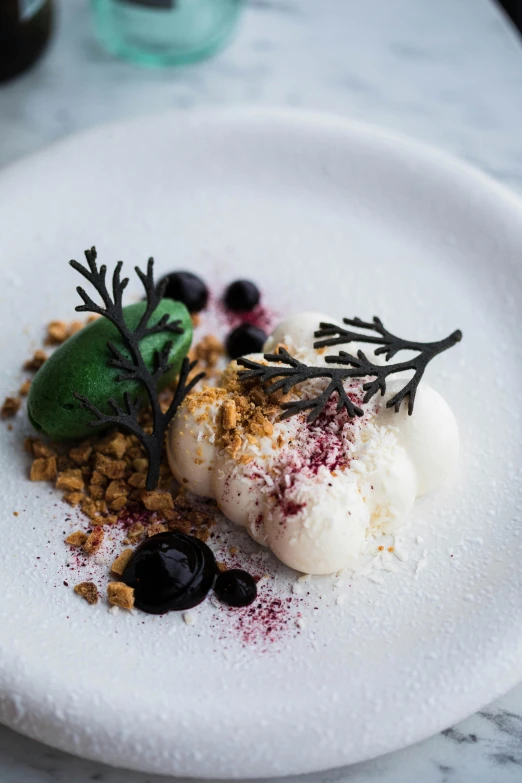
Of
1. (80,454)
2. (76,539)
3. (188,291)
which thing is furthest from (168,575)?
(188,291)

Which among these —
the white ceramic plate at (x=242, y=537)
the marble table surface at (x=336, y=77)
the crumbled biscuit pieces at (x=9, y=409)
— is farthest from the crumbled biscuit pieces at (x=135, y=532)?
the marble table surface at (x=336, y=77)

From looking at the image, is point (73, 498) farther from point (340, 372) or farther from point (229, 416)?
point (340, 372)

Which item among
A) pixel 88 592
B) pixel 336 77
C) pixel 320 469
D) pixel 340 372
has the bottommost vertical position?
pixel 88 592

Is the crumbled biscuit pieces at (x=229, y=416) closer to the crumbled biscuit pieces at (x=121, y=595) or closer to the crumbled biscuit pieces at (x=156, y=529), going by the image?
the crumbled biscuit pieces at (x=156, y=529)

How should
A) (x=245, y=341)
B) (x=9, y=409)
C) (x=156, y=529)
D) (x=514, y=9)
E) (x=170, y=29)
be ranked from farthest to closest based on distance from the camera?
(x=514, y=9), (x=170, y=29), (x=245, y=341), (x=9, y=409), (x=156, y=529)

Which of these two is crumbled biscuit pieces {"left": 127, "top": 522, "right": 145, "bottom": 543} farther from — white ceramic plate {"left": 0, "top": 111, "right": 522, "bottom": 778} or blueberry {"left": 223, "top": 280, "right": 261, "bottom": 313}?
blueberry {"left": 223, "top": 280, "right": 261, "bottom": 313}

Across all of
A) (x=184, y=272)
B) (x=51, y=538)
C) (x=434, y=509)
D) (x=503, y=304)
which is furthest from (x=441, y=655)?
(x=184, y=272)
